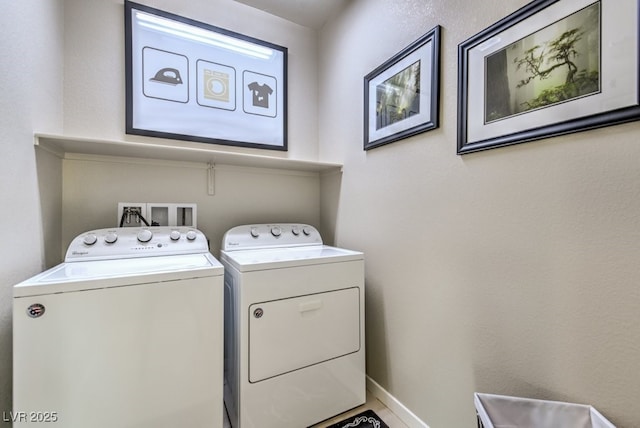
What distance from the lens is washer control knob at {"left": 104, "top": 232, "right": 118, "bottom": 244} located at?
55.3 inches

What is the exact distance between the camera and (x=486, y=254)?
108 centimetres

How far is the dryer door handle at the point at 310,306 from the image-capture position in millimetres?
1340

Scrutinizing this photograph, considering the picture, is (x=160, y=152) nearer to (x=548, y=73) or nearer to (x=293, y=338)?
(x=293, y=338)

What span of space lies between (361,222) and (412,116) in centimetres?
72

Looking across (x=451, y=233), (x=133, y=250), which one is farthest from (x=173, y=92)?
(x=451, y=233)

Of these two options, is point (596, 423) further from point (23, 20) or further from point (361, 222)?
point (23, 20)

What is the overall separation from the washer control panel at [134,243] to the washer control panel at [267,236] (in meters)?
0.18

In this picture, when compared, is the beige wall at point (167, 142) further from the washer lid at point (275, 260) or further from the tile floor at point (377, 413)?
the tile floor at point (377, 413)

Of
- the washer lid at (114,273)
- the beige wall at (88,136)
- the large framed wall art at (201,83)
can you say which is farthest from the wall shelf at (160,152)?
the washer lid at (114,273)

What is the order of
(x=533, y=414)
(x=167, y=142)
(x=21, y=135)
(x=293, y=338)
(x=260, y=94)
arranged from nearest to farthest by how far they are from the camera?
(x=533, y=414) < (x=21, y=135) < (x=293, y=338) < (x=167, y=142) < (x=260, y=94)

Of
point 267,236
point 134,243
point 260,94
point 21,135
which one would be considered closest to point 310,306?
point 267,236

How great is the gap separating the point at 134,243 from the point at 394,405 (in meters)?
1.69

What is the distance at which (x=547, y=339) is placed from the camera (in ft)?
2.94

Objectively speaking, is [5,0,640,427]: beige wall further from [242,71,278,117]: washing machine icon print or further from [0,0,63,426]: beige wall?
[242,71,278,117]: washing machine icon print
